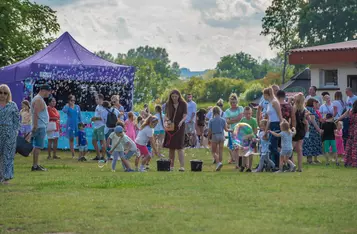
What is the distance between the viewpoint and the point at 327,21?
8512 cm

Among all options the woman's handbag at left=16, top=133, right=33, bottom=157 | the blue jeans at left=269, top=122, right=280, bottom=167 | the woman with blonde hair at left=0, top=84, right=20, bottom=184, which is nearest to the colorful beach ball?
the blue jeans at left=269, top=122, right=280, bottom=167

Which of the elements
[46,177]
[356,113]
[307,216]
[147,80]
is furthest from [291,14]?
[147,80]

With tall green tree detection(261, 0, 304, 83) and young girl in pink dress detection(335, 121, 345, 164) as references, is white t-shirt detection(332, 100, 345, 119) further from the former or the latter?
tall green tree detection(261, 0, 304, 83)

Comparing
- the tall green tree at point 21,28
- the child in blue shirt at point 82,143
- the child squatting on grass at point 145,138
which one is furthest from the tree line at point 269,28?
the child squatting on grass at point 145,138

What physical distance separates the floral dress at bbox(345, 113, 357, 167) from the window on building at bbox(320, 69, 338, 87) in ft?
54.6

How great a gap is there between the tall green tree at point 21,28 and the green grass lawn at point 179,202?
31132 millimetres

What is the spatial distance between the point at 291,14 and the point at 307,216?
71.8 m

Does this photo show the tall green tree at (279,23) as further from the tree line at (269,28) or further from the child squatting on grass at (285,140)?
the child squatting on grass at (285,140)

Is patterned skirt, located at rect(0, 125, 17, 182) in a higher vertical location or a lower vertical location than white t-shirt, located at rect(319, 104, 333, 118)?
lower

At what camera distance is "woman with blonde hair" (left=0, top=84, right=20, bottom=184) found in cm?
1734

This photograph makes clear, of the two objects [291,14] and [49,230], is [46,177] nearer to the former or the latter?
[49,230]

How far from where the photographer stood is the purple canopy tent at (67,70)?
30.8 m

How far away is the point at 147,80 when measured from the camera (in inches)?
6801

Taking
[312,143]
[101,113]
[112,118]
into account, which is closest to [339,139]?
[312,143]
